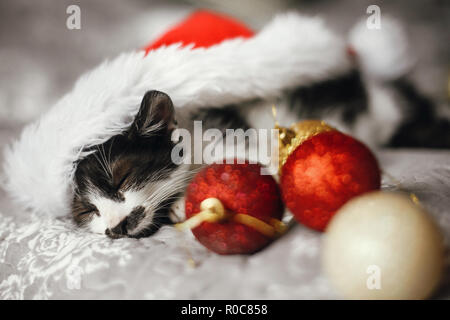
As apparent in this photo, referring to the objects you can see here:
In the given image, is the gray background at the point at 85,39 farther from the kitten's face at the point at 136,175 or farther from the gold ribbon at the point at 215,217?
the gold ribbon at the point at 215,217

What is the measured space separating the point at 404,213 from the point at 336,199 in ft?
0.32

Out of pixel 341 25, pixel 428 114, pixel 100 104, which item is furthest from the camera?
pixel 341 25

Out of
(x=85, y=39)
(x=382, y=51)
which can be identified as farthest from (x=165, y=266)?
(x=85, y=39)

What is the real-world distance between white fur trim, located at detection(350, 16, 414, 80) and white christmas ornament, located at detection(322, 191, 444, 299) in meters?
0.82

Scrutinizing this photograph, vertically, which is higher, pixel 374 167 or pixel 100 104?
pixel 100 104

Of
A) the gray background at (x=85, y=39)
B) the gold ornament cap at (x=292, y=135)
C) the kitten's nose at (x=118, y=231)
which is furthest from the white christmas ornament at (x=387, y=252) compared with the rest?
the gray background at (x=85, y=39)

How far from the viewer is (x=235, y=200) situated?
0.51 meters

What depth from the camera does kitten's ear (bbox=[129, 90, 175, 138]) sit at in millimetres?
686

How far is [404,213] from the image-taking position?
16.0 inches

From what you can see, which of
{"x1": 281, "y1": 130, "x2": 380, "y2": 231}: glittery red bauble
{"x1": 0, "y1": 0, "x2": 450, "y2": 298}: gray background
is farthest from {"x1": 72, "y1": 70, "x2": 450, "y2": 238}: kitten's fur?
{"x1": 0, "y1": 0, "x2": 450, "y2": 298}: gray background

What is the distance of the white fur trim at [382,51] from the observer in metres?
1.13

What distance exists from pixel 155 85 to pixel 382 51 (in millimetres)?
728

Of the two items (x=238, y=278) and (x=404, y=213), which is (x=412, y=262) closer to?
(x=404, y=213)
